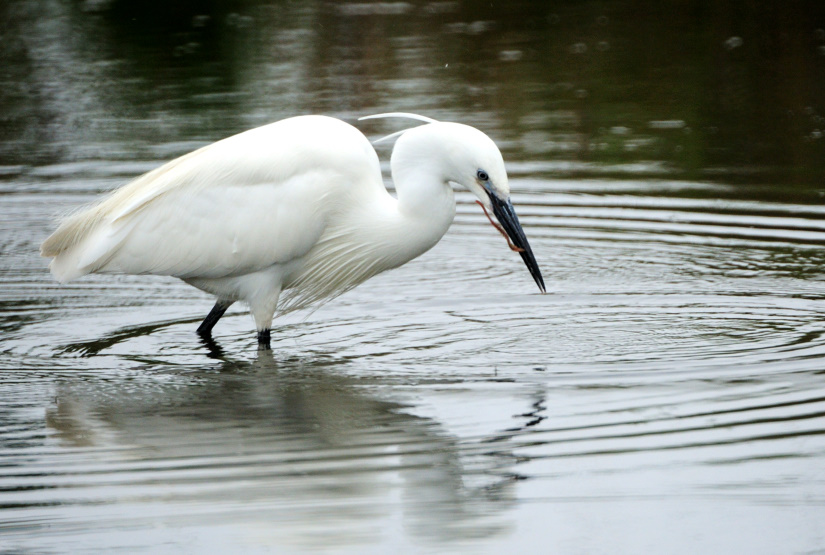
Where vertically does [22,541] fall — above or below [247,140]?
below

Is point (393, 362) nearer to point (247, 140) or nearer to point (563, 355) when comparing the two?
point (563, 355)

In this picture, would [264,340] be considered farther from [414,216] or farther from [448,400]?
[448,400]

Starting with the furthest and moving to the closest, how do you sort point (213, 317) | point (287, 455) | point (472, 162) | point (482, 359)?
point (213, 317)
point (482, 359)
point (472, 162)
point (287, 455)

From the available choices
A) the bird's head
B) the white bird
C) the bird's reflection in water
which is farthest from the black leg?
the bird's head

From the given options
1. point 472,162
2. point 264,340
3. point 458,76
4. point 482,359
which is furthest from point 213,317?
point 458,76

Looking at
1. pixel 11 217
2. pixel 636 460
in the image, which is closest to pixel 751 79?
pixel 11 217

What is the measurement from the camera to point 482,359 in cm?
581

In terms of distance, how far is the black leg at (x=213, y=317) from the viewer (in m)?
6.46

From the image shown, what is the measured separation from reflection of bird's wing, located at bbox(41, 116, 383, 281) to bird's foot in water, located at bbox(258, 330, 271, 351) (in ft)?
1.03

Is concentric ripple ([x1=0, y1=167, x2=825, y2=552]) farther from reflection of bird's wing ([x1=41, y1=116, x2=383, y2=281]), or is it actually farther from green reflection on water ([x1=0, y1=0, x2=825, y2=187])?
green reflection on water ([x1=0, y1=0, x2=825, y2=187])

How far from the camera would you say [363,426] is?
505 centimetres

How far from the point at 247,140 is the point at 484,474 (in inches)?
99.9

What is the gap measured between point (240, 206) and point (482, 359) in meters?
1.40

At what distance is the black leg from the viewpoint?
6457 millimetres
